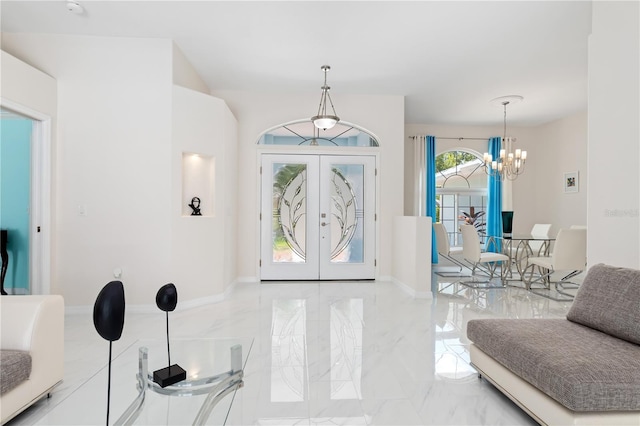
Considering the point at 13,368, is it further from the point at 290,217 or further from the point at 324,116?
the point at 290,217

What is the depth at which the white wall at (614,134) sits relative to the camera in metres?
2.49

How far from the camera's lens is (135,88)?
3684 millimetres

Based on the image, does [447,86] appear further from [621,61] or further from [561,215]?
[561,215]

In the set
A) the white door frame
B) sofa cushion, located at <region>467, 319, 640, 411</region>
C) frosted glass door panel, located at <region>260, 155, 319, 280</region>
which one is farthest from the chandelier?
the white door frame

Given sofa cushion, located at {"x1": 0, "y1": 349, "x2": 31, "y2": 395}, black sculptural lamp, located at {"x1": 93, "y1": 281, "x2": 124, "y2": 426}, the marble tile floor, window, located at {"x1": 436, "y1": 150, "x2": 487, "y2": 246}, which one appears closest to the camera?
black sculptural lamp, located at {"x1": 93, "y1": 281, "x2": 124, "y2": 426}

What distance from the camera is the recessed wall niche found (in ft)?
13.6

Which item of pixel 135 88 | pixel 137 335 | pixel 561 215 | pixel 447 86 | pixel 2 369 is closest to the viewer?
pixel 2 369

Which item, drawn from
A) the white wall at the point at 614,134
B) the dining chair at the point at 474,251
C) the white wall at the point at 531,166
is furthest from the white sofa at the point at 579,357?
the white wall at the point at 531,166

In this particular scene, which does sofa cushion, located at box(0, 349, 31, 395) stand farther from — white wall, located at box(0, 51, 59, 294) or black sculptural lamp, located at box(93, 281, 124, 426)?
white wall, located at box(0, 51, 59, 294)

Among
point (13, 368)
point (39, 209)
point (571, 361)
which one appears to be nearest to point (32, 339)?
point (13, 368)

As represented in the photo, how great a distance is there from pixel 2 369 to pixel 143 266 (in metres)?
2.18

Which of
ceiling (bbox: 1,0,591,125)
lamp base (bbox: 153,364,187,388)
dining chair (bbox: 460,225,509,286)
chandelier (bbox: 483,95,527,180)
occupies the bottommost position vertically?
lamp base (bbox: 153,364,187,388)

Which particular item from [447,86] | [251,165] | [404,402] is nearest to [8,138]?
[251,165]

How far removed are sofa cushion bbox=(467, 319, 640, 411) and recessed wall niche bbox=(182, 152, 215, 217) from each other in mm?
3322
